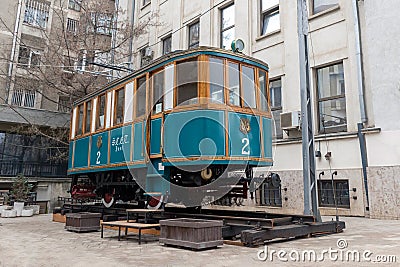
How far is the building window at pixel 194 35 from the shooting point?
15.2 m

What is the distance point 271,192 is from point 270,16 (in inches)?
239

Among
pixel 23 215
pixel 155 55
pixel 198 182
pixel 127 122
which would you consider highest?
pixel 155 55

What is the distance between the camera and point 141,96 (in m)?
6.89

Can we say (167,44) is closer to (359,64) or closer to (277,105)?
(277,105)

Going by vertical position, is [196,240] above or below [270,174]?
below

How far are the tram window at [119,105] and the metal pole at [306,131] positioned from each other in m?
3.74

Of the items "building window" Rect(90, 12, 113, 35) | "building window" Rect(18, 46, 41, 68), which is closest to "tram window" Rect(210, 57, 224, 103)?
"building window" Rect(90, 12, 113, 35)

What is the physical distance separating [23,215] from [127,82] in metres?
6.99

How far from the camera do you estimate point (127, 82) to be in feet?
24.2

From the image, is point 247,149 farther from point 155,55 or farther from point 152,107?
point 155,55

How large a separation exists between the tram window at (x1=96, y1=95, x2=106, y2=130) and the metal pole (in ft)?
14.9

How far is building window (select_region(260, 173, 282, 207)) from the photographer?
418 inches

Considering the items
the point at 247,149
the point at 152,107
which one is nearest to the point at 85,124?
the point at 152,107

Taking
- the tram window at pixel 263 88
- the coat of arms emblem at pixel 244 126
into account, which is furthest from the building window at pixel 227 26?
the coat of arms emblem at pixel 244 126
